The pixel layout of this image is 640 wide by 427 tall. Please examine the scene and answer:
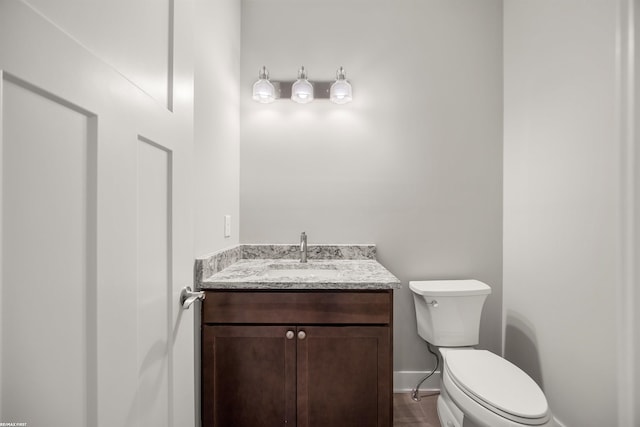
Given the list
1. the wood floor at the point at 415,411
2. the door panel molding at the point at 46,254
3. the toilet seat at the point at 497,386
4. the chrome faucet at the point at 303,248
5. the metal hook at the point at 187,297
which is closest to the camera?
the door panel molding at the point at 46,254

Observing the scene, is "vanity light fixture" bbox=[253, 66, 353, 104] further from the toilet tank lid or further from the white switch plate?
the toilet tank lid

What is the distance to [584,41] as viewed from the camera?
136cm

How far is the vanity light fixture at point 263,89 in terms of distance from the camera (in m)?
1.82

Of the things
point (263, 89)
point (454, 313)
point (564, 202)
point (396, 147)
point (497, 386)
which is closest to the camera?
point (497, 386)

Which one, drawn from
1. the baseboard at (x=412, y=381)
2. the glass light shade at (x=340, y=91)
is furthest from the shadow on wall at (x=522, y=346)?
the glass light shade at (x=340, y=91)

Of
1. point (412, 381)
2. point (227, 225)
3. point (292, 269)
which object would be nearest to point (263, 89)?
point (227, 225)

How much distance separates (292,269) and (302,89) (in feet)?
3.62

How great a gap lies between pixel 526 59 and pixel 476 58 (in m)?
0.29

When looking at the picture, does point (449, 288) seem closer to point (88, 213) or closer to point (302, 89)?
point (302, 89)

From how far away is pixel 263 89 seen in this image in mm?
1814

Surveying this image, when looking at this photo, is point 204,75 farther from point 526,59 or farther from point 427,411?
point 427,411

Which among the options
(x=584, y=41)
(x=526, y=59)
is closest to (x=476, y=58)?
(x=526, y=59)

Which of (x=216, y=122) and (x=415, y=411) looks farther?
(x=415, y=411)

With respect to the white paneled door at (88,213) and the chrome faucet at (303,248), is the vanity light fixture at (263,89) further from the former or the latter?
the white paneled door at (88,213)
